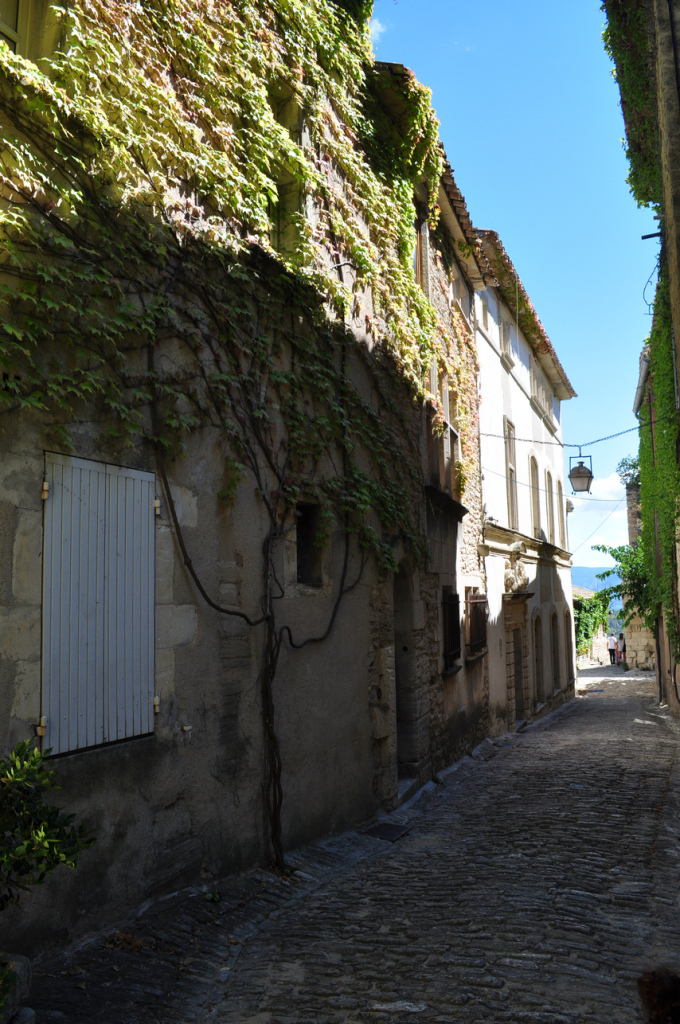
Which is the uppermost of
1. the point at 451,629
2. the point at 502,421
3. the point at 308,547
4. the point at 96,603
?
Answer: the point at 502,421

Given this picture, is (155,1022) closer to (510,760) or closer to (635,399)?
(510,760)

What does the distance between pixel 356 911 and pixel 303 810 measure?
125 cm

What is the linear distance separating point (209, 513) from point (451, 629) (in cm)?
586

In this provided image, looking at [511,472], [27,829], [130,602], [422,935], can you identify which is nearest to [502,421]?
[511,472]

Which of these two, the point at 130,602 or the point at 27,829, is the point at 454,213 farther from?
the point at 27,829

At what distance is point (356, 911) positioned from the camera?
4738mm

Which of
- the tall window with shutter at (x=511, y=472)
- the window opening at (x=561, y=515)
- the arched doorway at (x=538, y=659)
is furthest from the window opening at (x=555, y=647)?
the tall window with shutter at (x=511, y=472)

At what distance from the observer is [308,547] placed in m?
6.55

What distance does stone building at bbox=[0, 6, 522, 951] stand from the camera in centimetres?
395

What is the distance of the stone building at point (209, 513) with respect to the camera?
395 centimetres

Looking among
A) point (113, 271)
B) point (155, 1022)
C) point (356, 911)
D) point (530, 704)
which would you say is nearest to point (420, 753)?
point (356, 911)

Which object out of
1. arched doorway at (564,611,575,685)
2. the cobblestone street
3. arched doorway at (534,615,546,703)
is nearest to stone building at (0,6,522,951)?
the cobblestone street

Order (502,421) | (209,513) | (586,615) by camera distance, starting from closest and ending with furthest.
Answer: (209,513)
(502,421)
(586,615)

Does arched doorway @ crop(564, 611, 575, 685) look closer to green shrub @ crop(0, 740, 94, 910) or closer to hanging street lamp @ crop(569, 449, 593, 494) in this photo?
hanging street lamp @ crop(569, 449, 593, 494)
